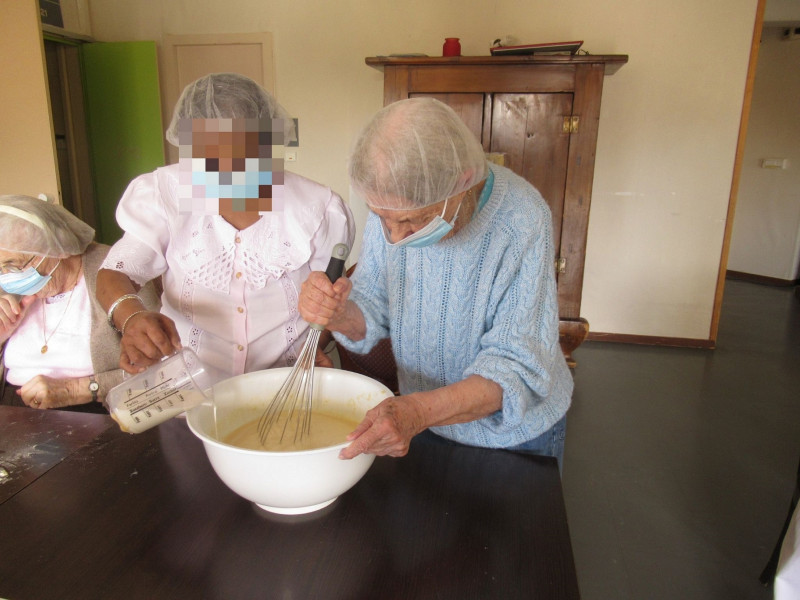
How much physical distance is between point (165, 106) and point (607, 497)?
4.14m

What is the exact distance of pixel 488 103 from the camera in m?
3.30

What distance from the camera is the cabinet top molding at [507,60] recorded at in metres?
3.12

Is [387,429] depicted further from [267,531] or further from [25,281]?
[25,281]

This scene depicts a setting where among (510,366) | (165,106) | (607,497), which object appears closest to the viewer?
(510,366)

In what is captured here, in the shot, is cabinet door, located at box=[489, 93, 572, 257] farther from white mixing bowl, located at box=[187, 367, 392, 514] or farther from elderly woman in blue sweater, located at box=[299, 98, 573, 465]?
white mixing bowl, located at box=[187, 367, 392, 514]

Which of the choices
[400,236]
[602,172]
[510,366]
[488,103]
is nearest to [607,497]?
[510,366]

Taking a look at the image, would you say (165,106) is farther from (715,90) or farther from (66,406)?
(715,90)

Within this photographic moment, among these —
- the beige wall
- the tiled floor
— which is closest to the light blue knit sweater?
the tiled floor

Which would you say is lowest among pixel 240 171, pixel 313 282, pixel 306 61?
pixel 313 282

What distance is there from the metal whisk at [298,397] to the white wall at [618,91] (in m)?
3.23

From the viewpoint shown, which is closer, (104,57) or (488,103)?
(488,103)

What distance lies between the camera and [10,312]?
1.72 meters

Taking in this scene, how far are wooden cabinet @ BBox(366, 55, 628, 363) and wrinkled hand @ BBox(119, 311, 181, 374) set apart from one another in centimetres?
248

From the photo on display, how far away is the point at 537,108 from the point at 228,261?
2459 mm
